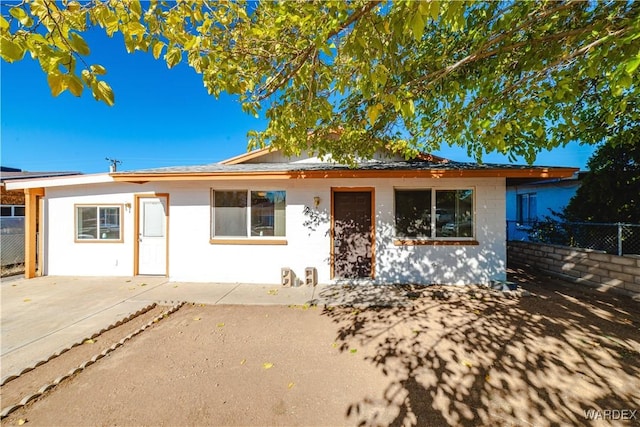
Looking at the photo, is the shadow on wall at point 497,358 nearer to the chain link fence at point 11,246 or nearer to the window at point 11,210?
the chain link fence at point 11,246

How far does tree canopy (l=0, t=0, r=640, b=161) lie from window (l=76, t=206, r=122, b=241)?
5.90m

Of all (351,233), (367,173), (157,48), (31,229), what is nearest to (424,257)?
(351,233)

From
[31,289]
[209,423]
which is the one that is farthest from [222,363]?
[31,289]

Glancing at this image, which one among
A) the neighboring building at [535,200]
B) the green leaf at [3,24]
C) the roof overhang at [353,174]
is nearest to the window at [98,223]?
A: the roof overhang at [353,174]

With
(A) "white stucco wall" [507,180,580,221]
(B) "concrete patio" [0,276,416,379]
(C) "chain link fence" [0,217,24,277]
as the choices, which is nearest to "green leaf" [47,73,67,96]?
(B) "concrete patio" [0,276,416,379]

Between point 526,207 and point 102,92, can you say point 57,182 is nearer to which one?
point 102,92

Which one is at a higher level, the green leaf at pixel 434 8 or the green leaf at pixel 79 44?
the green leaf at pixel 434 8

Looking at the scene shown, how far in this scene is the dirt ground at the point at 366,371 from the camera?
7.64 feet

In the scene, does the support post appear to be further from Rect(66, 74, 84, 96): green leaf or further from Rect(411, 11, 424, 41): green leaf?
Rect(411, 11, 424, 41): green leaf

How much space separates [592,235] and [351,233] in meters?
5.84

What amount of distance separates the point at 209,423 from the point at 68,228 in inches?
329

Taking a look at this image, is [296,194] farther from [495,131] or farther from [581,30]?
[581,30]

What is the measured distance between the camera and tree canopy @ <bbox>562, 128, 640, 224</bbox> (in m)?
5.88

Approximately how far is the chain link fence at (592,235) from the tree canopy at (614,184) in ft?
2.29
